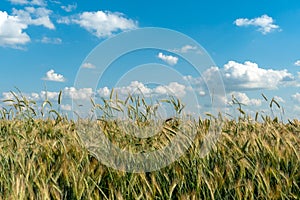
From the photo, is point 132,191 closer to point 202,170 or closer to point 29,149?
point 202,170

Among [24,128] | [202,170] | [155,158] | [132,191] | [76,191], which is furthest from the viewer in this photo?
[24,128]

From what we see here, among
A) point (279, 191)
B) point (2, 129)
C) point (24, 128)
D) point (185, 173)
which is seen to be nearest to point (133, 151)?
point (185, 173)

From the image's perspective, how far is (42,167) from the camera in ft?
8.91

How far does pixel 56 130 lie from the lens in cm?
436

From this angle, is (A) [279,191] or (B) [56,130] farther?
(B) [56,130]

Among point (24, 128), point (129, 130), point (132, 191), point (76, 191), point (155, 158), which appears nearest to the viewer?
point (76, 191)

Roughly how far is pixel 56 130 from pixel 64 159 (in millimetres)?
1620

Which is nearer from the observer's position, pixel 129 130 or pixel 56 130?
pixel 129 130

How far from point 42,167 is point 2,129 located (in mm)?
2659

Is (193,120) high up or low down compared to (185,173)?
up

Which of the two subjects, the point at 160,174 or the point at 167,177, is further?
the point at 160,174

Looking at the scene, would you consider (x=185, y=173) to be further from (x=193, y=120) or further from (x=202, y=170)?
(x=193, y=120)

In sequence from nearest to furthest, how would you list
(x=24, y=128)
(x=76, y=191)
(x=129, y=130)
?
(x=76, y=191) < (x=129, y=130) < (x=24, y=128)

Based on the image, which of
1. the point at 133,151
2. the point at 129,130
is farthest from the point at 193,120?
the point at 133,151
